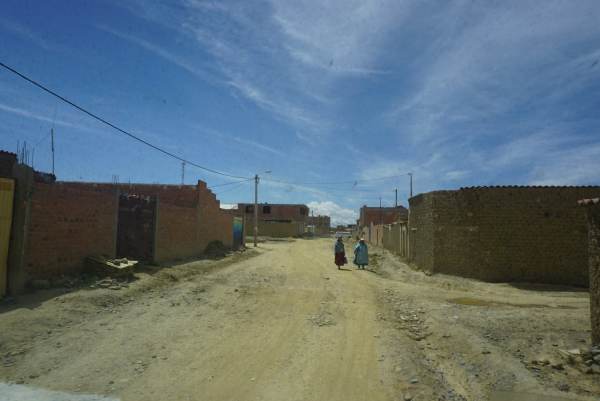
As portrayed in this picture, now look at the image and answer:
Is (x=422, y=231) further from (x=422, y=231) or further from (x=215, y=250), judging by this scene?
(x=215, y=250)

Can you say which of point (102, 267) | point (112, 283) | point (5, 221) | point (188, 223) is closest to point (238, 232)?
point (188, 223)

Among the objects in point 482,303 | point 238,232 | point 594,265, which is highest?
point 238,232

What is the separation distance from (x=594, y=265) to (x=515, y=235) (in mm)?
8373

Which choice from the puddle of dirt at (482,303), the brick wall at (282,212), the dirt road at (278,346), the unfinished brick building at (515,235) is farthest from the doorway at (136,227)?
the brick wall at (282,212)

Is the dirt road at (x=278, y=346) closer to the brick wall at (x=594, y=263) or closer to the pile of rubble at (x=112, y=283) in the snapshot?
the pile of rubble at (x=112, y=283)

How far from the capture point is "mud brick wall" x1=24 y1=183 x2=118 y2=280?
9.03 metres

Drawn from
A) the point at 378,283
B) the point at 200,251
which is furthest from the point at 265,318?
the point at 200,251

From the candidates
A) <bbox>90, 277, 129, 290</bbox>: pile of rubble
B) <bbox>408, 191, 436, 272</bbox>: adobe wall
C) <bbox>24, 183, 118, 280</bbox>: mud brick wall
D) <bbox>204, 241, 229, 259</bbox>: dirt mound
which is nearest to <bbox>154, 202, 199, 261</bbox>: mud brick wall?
<bbox>204, 241, 229, 259</bbox>: dirt mound

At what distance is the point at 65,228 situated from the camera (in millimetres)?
10195

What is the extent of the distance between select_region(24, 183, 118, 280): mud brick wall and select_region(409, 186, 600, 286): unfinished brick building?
1207 centimetres

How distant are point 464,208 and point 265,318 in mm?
9851

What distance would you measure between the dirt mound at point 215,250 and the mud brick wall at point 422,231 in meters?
10.4

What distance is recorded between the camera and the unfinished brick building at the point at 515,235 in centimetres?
1356

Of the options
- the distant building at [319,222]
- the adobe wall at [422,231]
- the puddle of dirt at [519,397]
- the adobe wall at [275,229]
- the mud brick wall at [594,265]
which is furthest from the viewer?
the distant building at [319,222]
